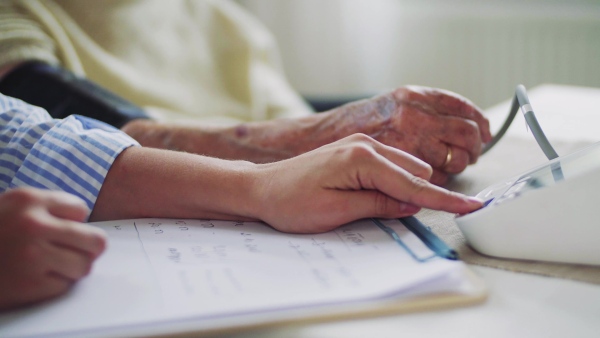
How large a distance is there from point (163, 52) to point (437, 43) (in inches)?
45.7

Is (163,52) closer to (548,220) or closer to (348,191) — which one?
(348,191)

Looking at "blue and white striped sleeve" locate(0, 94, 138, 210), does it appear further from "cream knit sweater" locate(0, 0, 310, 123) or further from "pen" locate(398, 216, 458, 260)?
"cream knit sweater" locate(0, 0, 310, 123)

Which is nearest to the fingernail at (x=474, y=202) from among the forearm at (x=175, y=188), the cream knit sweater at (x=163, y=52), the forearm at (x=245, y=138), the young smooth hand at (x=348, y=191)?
the young smooth hand at (x=348, y=191)

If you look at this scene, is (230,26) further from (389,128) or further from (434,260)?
(434,260)

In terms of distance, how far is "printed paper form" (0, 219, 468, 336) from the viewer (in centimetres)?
36

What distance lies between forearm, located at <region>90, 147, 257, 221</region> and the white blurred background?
161 centimetres

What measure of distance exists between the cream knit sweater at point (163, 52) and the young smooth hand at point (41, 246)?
0.69 meters

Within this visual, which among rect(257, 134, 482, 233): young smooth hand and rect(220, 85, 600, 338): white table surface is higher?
rect(257, 134, 482, 233): young smooth hand

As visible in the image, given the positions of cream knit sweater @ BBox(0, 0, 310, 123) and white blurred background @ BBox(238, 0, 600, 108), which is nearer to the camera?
cream knit sweater @ BBox(0, 0, 310, 123)

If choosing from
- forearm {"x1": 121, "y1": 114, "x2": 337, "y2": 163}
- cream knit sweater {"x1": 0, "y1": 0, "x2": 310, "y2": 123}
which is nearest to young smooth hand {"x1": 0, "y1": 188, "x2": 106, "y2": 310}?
forearm {"x1": 121, "y1": 114, "x2": 337, "y2": 163}

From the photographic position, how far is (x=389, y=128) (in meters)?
0.71

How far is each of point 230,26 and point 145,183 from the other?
106cm

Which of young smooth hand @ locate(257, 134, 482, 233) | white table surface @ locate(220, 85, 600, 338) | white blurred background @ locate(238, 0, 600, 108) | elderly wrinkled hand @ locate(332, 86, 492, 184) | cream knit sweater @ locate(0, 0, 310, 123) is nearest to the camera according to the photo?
white table surface @ locate(220, 85, 600, 338)

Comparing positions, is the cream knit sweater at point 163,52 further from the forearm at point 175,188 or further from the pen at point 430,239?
the pen at point 430,239
